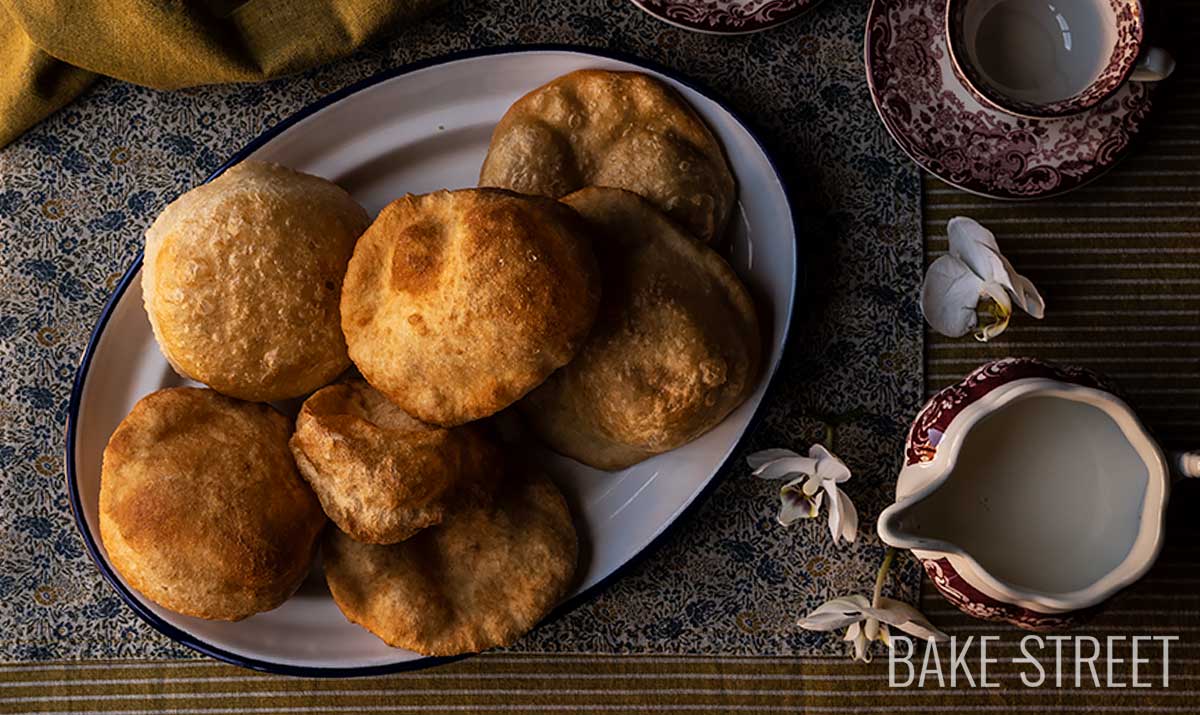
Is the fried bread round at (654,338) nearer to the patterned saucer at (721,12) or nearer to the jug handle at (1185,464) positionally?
the patterned saucer at (721,12)

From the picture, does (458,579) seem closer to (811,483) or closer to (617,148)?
(811,483)

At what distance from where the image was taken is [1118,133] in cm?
161

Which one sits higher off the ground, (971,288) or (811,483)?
(971,288)

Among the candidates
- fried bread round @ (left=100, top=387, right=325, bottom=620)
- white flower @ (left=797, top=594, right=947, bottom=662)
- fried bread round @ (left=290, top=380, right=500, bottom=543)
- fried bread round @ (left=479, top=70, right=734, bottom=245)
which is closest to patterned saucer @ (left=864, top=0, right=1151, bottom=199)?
fried bread round @ (left=479, top=70, right=734, bottom=245)

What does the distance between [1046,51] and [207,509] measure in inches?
60.1

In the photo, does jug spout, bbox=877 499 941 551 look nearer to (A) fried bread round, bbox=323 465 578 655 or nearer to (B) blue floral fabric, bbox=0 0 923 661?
(B) blue floral fabric, bbox=0 0 923 661

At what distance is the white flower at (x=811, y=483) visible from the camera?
159cm

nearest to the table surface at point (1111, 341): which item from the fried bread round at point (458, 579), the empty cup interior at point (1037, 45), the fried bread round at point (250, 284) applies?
the empty cup interior at point (1037, 45)

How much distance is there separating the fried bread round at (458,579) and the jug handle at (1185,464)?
93cm

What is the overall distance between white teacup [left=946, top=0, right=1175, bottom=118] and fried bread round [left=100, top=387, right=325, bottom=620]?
4.10ft

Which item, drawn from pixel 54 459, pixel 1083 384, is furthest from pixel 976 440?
pixel 54 459

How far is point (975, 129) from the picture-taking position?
63.7 inches

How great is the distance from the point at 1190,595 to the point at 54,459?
202 centimetres

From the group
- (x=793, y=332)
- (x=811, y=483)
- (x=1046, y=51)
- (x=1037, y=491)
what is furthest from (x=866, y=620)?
(x=1046, y=51)
